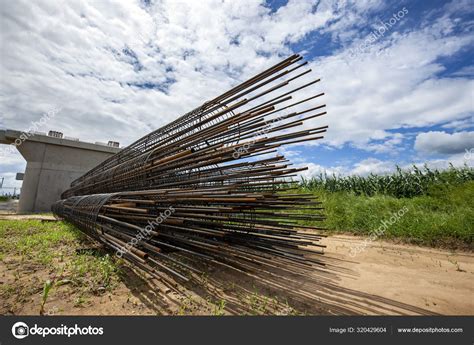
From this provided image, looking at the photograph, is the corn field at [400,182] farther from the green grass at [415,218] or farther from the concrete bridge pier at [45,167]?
the concrete bridge pier at [45,167]

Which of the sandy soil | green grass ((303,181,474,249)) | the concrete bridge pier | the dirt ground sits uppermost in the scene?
the concrete bridge pier

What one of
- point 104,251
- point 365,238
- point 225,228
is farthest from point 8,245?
point 365,238

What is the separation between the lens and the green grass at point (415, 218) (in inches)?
188

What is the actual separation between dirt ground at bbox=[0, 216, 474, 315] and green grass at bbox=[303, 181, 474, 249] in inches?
82.6

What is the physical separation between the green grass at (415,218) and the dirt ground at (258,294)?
6.88 feet

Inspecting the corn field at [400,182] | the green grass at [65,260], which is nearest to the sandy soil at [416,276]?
the green grass at [65,260]

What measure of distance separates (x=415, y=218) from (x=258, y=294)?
217 inches

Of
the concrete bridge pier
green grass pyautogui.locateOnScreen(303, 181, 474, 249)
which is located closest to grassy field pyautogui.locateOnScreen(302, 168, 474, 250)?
green grass pyautogui.locateOnScreen(303, 181, 474, 249)

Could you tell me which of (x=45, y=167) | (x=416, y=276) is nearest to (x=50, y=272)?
(x=416, y=276)

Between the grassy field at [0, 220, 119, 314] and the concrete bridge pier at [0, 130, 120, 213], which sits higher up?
the concrete bridge pier at [0, 130, 120, 213]

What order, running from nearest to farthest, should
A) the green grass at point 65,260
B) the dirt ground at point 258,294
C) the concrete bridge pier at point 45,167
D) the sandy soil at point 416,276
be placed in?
1. the dirt ground at point 258,294
2. the sandy soil at point 416,276
3. the green grass at point 65,260
4. the concrete bridge pier at point 45,167

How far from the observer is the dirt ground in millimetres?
1842

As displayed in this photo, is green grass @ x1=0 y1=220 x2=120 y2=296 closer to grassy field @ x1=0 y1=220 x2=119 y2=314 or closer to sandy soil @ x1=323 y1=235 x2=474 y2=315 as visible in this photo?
grassy field @ x1=0 y1=220 x2=119 y2=314
